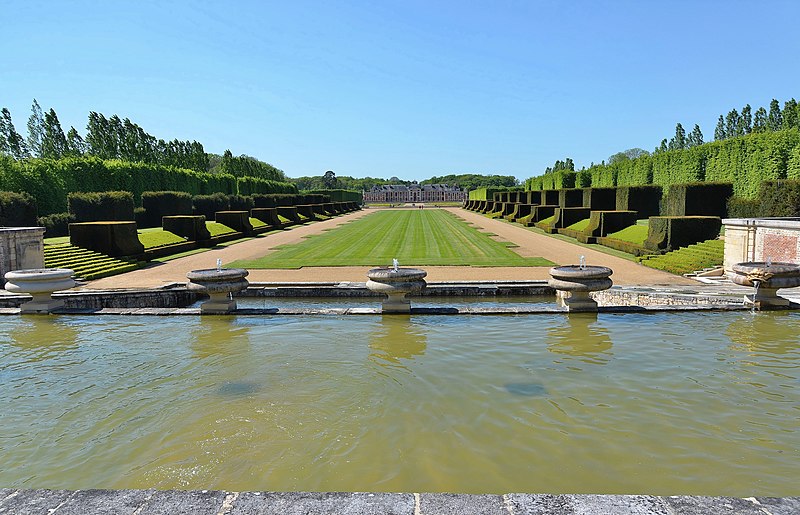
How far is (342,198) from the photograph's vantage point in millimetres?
117938

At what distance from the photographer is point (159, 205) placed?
4031 cm

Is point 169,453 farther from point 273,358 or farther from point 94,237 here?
point 94,237

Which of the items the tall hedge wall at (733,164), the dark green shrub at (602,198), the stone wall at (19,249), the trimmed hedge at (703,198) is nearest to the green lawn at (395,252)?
the stone wall at (19,249)

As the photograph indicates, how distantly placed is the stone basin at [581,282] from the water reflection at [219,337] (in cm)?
663

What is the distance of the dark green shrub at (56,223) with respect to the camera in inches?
1231

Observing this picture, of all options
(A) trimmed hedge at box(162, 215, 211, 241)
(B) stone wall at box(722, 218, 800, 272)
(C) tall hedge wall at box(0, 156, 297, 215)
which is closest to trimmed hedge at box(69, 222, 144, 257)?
(A) trimmed hedge at box(162, 215, 211, 241)

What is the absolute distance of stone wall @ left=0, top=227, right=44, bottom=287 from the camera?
18094mm

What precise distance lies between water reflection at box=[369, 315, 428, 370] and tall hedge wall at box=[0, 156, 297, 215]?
31615mm

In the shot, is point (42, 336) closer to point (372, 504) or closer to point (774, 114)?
point (372, 504)

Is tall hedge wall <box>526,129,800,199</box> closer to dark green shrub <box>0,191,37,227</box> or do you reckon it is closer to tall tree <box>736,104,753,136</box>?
dark green shrub <box>0,191,37,227</box>

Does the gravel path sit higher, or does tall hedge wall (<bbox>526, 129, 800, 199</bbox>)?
tall hedge wall (<bbox>526, 129, 800, 199</bbox>)

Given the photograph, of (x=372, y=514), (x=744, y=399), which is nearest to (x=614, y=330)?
(x=744, y=399)

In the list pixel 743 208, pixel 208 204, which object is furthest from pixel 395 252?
pixel 208 204

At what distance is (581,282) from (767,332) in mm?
3372
